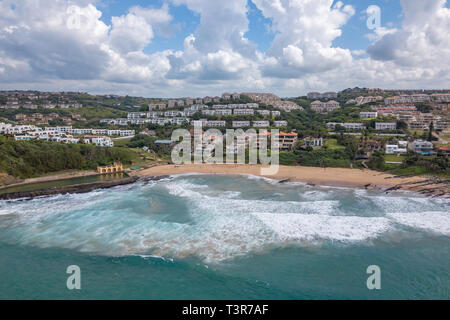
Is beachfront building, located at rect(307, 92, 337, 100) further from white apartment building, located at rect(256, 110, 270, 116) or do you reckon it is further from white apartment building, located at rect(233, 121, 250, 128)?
white apartment building, located at rect(233, 121, 250, 128)

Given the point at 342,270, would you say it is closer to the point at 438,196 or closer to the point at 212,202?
the point at 212,202

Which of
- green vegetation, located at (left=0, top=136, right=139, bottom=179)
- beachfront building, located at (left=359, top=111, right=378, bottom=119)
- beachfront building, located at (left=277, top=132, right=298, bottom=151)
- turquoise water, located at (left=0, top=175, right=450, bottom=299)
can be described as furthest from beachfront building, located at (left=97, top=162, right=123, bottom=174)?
beachfront building, located at (left=359, top=111, right=378, bottom=119)

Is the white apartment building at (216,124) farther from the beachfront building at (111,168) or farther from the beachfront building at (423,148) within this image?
the beachfront building at (423,148)

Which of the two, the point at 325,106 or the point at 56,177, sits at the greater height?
the point at 325,106

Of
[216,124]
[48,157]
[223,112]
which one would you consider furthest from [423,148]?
[223,112]

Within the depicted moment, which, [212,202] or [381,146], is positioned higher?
[381,146]

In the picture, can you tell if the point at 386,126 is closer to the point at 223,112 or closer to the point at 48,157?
the point at 223,112

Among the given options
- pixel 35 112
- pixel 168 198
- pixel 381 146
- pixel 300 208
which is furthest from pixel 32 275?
pixel 35 112
